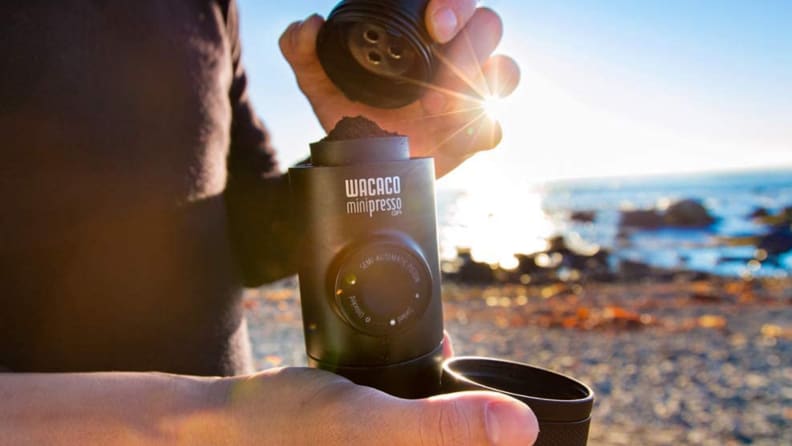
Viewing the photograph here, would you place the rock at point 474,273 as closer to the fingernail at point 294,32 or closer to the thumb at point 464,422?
the fingernail at point 294,32

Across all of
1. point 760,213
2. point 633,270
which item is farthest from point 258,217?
point 760,213

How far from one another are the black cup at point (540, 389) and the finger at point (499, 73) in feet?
2.22

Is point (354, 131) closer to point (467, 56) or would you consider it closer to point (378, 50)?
point (378, 50)

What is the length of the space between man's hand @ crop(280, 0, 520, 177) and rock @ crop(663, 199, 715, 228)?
106ft

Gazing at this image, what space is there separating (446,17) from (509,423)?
793mm

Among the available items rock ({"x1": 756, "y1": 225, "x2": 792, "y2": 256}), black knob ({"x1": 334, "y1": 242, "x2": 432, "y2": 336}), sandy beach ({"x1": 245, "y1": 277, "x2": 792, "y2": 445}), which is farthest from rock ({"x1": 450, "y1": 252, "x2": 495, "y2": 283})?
black knob ({"x1": 334, "y1": 242, "x2": 432, "y2": 336})

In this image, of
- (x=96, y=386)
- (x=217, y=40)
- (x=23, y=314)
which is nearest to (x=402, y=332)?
(x=96, y=386)

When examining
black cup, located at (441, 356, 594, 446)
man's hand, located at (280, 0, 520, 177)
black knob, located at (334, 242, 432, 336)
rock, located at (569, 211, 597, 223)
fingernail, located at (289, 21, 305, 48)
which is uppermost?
fingernail, located at (289, 21, 305, 48)

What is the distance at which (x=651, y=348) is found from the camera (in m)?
7.48

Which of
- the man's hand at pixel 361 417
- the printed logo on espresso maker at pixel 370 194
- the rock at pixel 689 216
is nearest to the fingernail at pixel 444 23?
the printed logo on espresso maker at pixel 370 194

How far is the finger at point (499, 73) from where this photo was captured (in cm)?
152

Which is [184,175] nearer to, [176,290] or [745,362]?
[176,290]

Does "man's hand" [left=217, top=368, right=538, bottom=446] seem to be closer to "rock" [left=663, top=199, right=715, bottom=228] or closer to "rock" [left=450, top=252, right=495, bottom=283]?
"rock" [left=450, top=252, right=495, bottom=283]

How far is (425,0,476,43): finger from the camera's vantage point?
4.09 feet
